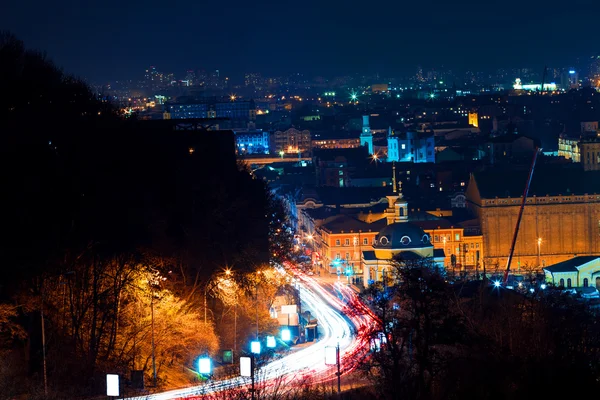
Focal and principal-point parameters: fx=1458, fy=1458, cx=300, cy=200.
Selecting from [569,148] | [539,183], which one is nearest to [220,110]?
[569,148]

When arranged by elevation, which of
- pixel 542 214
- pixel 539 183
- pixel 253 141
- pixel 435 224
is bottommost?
pixel 435 224

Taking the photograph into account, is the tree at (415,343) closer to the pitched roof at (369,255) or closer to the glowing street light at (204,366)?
the glowing street light at (204,366)

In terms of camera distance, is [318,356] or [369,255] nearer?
[318,356]

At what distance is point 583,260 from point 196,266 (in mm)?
25034

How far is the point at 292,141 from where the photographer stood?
338 ft

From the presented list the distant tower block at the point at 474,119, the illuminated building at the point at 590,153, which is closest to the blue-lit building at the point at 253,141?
the distant tower block at the point at 474,119

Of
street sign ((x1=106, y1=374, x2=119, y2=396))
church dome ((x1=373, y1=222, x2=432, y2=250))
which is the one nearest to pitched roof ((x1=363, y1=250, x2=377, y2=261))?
church dome ((x1=373, y1=222, x2=432, y2=250))

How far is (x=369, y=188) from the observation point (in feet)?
203

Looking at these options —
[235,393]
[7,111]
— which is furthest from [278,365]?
[7,111]

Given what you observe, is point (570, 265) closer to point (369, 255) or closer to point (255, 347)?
point (369, 255)

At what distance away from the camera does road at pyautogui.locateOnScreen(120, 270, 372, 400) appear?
20688mm

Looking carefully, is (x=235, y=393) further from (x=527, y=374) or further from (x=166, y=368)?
(x=166, y=368)

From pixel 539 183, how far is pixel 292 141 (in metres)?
47.5

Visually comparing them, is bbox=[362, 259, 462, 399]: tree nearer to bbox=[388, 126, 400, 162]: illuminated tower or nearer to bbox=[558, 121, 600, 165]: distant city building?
bbox=[558, 121, 600, 165]: distant city building
